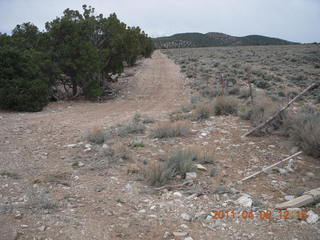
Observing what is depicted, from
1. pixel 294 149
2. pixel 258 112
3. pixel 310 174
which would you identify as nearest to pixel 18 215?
pixel 310 174

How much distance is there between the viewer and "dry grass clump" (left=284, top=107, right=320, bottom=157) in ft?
16.7

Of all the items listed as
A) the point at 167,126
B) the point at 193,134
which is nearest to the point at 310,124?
the point at 193,134

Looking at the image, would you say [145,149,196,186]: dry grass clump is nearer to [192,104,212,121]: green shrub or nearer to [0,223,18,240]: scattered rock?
[0,223,18,240]: scattered rock

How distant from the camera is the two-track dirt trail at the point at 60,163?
3115 millimetres

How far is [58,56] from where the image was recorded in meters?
12.0

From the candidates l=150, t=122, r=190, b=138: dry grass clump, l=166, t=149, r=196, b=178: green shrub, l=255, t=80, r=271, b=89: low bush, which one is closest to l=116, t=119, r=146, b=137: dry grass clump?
l=150, t=122, r=190, b=138: dry grass clump

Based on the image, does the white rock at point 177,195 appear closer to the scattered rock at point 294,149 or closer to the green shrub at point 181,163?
the green shrub at point 181,163

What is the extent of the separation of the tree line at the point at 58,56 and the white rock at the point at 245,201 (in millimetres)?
8660

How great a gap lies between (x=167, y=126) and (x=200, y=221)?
3.45 metres

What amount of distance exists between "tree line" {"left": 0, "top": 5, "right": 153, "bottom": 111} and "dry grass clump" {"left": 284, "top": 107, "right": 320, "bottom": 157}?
869cm

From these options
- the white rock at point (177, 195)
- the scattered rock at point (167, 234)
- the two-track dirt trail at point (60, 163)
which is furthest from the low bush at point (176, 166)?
the scattered rock at point (167, 234)

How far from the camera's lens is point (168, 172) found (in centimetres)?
433
